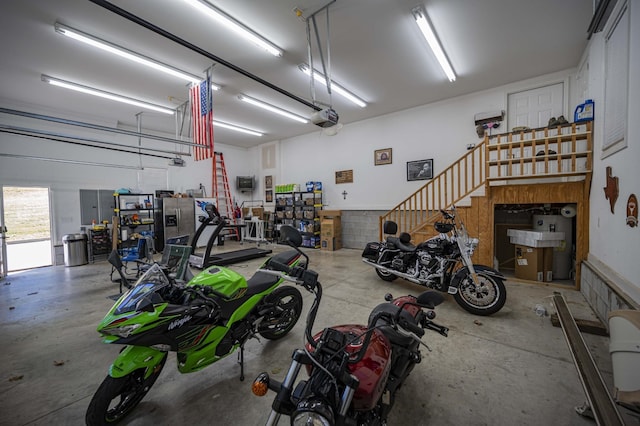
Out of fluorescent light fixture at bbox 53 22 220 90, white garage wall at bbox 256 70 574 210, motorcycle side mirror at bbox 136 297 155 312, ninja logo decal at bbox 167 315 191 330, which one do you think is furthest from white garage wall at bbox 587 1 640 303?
fluorescent light fixture at bbox 53 22 220 90

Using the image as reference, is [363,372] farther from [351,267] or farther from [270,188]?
[270,188]

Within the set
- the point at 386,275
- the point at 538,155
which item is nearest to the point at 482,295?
the point at 386,275

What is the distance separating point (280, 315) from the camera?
2.57m

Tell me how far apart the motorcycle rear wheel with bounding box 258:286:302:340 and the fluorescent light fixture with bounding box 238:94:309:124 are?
5209 millimetres

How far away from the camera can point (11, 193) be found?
19.8 ft

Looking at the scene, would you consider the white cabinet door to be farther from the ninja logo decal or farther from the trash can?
the trash can

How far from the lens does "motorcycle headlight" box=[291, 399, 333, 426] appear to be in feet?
3.05

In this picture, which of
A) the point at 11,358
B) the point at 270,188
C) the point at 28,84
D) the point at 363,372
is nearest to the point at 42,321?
the point at 11,358

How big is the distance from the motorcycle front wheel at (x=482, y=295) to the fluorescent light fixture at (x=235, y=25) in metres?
4.63

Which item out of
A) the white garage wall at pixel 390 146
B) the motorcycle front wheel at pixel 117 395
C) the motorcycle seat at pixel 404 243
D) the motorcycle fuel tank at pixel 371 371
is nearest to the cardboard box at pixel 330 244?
the white garage wall at pixel 390 146

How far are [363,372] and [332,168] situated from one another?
310 inches

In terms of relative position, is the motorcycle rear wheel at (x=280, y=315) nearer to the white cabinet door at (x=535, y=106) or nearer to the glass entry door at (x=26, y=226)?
the white cabinet door at (x=535, y=106)

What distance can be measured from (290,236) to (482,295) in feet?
10.0

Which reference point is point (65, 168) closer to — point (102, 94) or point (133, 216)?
point (133, 216)
